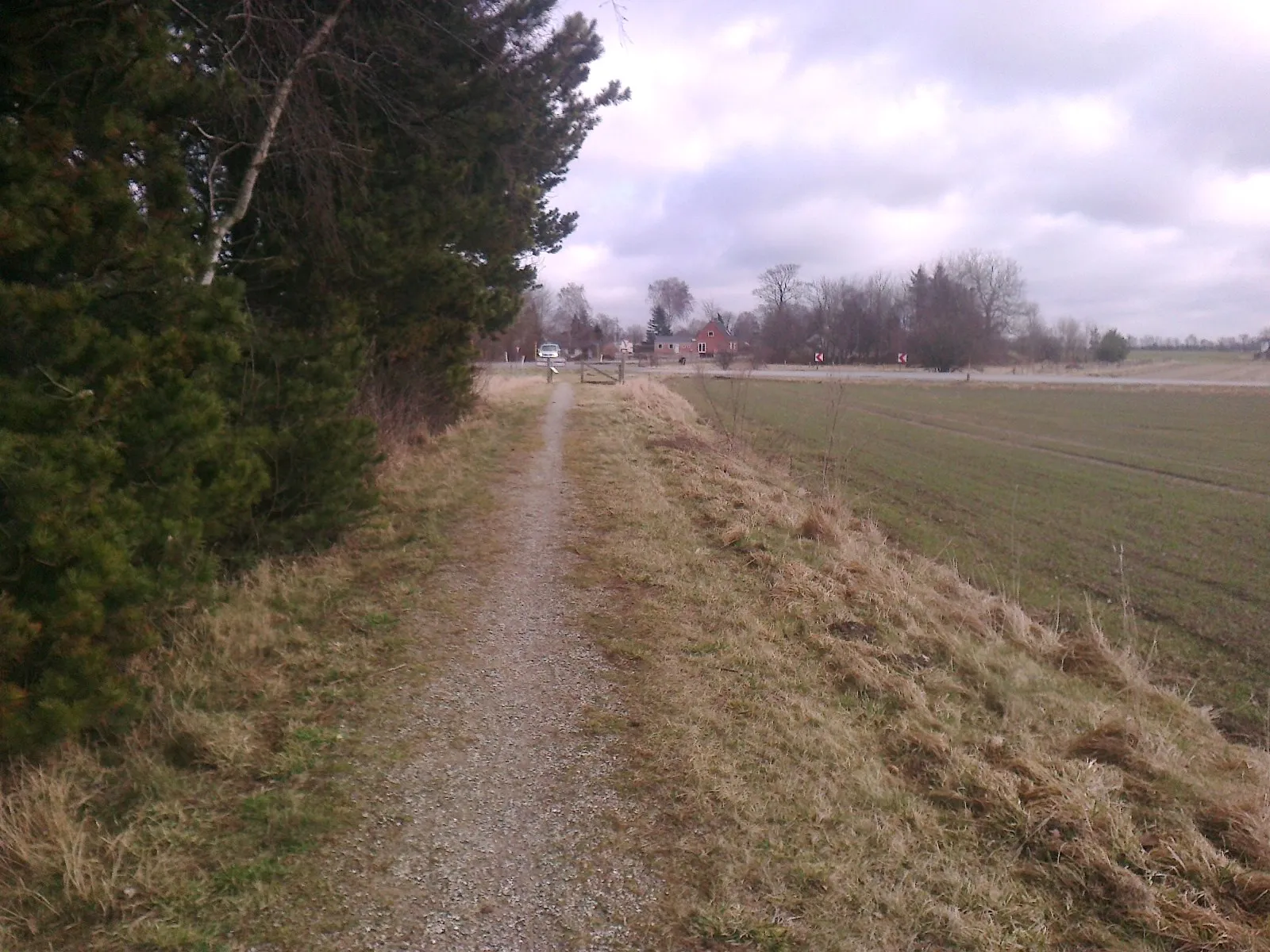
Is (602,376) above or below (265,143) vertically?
below

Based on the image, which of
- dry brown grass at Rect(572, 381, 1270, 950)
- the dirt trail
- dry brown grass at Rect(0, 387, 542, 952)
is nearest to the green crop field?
dry brown grass at Rect(572, 381, 1270, 950)

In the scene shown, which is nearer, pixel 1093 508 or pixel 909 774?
pixel 909 774

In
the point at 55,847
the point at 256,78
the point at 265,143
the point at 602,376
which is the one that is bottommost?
the point at 55,847

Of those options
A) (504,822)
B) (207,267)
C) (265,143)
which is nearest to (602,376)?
(265,143)

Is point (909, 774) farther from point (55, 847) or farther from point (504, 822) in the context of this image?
point (55, 847)

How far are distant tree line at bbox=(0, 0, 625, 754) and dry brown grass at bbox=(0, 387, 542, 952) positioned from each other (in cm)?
34

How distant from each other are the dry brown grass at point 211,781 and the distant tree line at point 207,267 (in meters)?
0.34

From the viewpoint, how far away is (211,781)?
156 inches

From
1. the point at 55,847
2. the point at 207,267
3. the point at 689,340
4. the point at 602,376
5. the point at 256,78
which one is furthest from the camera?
the point at 689,340

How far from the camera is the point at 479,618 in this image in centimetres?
630

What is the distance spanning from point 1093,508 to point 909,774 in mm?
15261

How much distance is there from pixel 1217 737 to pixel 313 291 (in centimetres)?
862

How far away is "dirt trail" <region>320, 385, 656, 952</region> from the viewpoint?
10.0 ft

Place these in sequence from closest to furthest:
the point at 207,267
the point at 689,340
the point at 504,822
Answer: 1. the point at 504,822
2. the point at 207,267
3. the point at 689,340
